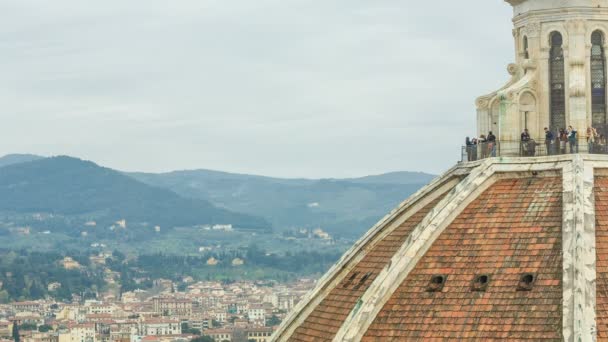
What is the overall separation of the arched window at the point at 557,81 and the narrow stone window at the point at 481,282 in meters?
3.57

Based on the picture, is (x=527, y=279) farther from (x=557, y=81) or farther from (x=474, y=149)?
(x=557, y=81)

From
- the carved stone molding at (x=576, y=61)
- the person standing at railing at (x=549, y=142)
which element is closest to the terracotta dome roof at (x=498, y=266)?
the person standing at railing at (x=549, y=142)

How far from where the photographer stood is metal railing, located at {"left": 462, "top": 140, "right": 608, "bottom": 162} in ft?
97.2

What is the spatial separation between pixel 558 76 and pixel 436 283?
4349mm

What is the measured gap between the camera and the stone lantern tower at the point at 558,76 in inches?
1185

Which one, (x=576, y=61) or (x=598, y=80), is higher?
(x=576, y=61)

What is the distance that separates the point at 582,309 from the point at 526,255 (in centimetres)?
196

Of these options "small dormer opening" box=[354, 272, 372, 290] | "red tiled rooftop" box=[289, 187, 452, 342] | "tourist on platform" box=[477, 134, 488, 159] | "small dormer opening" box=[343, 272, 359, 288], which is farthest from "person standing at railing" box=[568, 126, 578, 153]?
"small dormer opening" box=[343, 272, 359, 288]

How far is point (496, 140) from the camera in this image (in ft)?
99.9

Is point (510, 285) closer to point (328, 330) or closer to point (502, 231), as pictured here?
point (502, 231)

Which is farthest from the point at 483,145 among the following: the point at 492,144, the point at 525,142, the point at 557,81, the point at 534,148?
the point at 557,81

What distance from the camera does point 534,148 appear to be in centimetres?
3005

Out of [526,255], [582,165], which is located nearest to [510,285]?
[526,255]

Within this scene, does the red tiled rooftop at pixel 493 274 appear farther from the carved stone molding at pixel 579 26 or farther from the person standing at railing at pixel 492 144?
the carved stone molding at pixel 579 26
